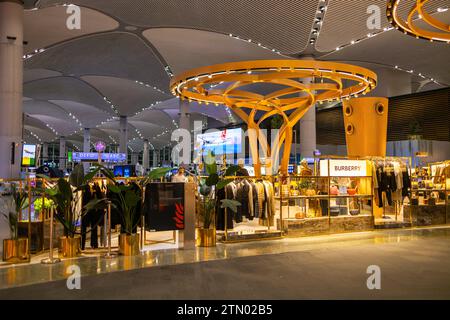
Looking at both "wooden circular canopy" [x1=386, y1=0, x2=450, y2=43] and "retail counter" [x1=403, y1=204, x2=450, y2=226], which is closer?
"wooden circular canopy" [x1=386, y1=0, x2=450, y2=43]

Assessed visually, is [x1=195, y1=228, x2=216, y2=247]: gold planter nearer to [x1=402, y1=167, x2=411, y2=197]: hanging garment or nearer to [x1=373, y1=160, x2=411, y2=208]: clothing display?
[x1=373, y1=160, x2=411, y2=208]: clothing display

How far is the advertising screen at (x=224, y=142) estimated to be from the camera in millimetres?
30453

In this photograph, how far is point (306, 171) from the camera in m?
11.5

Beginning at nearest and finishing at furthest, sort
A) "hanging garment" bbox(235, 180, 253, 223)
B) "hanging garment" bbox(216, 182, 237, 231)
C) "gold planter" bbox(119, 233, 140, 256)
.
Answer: "gold planter" bbox(119, 233, 140, 256)
"hanging garment" bbox(216, 182, 237, 231)
"hanging garment" bbox(235, 180, 253, 223)

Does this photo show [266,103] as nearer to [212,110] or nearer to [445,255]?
[445,255]

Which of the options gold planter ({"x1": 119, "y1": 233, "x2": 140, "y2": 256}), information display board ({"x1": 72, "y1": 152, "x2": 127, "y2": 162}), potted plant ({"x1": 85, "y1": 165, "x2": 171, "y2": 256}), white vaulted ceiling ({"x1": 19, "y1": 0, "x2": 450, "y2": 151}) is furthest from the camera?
information display board ({"x1": 72, "y1": 152, "x2": 127, "y2": 162})

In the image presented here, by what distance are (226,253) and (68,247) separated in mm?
2587

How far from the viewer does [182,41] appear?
57.3ft

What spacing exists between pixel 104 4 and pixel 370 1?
28.7 ft

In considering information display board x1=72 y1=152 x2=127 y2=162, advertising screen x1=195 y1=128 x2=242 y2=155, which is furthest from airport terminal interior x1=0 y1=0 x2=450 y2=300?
advertising screen x1=195 y1=128 x2=242 y2=155

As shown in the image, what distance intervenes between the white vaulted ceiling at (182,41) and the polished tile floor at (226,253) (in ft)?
26.6

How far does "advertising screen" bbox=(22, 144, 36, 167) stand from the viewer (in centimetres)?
1275

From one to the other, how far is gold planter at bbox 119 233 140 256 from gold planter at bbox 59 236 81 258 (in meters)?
0.72

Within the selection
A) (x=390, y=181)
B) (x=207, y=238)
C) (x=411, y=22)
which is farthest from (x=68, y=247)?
(x=390, y=181)
